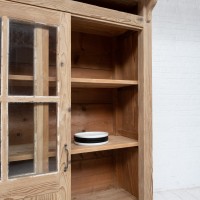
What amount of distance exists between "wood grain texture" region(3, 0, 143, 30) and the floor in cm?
116

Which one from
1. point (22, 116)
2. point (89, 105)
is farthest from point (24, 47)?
point (89, 105)

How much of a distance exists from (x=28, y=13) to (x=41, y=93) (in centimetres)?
33

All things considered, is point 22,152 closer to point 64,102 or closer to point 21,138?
point 21,138

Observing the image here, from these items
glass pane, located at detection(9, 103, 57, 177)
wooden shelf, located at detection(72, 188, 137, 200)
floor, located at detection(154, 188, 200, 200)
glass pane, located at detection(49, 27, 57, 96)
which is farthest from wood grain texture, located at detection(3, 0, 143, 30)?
floor, located at detection(154, 188, 200, 200)

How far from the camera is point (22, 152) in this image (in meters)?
0.82

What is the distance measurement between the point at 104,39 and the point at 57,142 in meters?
0.78

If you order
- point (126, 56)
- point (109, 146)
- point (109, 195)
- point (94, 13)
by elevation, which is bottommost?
point (109, 195)

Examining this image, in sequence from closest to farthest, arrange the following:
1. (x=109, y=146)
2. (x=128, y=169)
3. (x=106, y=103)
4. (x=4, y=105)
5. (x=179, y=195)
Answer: (x=4, y=105) → (x=109, y=146) → (x=128, y=169) → (x=106, y=103) → (x=179, y=195)

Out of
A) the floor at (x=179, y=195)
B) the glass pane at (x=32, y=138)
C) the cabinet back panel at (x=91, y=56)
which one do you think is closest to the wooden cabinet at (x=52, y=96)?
the glass pane at (x=32, y=138)

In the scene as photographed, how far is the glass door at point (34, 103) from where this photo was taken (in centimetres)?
76

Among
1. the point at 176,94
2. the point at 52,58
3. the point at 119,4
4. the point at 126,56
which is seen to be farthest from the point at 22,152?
the point at 176,94

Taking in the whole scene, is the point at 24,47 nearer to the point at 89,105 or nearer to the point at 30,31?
the point at 30,31

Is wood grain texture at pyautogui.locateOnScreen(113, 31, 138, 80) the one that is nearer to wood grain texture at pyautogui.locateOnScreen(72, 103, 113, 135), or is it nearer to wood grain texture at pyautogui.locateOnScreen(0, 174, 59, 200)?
wood grain texture at pyautogui.locateOnScreen(72, 103, 113, 135)

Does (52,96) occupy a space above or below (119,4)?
below
